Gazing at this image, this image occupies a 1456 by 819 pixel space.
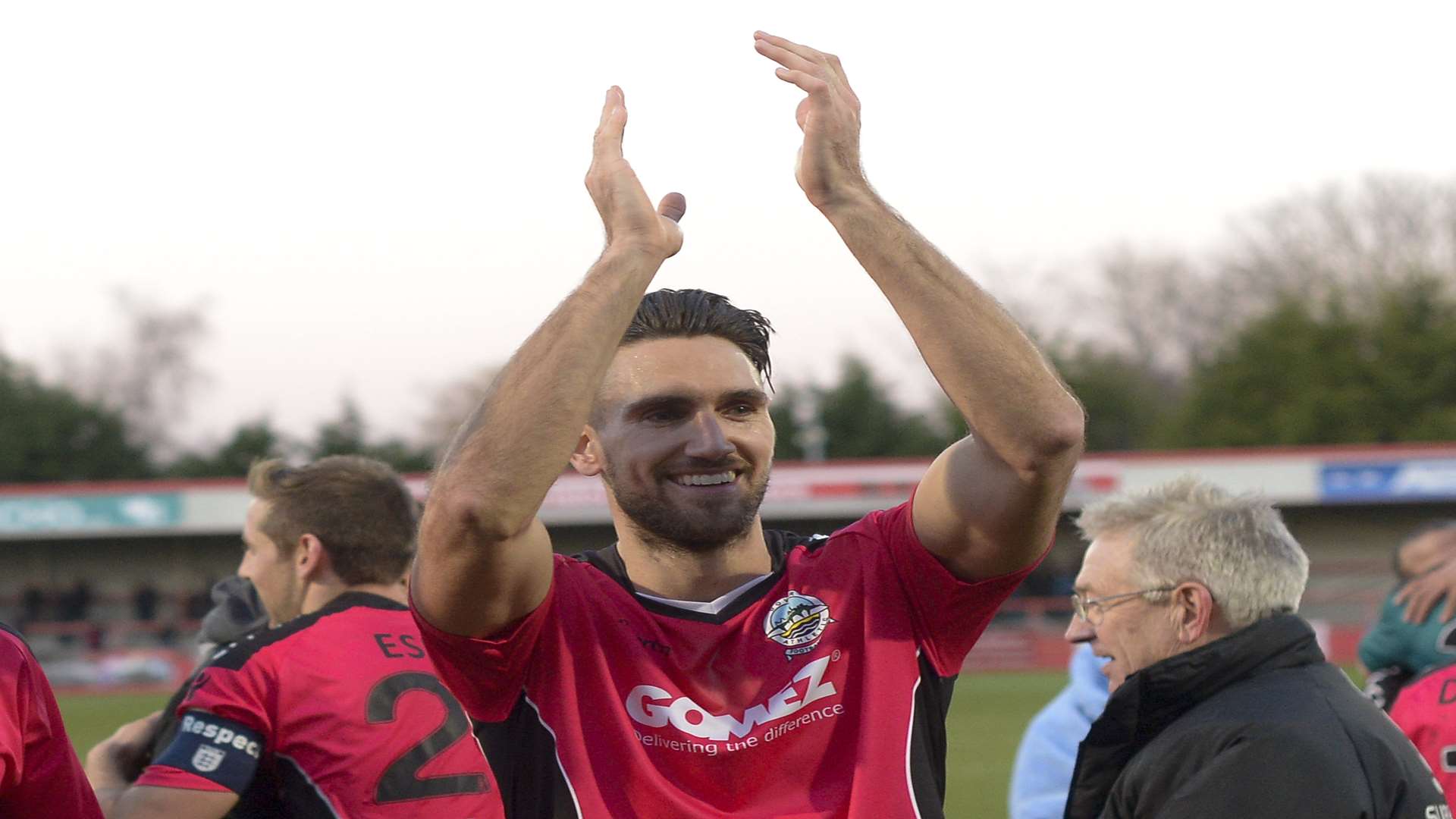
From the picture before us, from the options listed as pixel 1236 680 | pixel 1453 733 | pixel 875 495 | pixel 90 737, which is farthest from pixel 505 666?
pixel 875 495

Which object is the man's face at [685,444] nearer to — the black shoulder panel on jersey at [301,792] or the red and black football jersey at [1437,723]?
the black shoulder panel on jersey at [301,792]

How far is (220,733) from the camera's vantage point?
3.91m

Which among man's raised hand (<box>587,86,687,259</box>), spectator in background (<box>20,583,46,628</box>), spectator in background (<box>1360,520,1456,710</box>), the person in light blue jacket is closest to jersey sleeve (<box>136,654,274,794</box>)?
man's raised hand (<box>587,86,687,259</box>)

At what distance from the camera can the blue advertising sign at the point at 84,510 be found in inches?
1422

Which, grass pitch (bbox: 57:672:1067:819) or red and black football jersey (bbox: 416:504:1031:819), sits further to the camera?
grass pitch (bbox: 57:672:1067:819)

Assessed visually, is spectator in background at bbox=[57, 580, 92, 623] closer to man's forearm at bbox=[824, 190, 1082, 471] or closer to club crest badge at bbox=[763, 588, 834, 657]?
club crest badge at bbox=[763, 588, 834, 657]

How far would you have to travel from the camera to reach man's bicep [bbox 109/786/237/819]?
381cm

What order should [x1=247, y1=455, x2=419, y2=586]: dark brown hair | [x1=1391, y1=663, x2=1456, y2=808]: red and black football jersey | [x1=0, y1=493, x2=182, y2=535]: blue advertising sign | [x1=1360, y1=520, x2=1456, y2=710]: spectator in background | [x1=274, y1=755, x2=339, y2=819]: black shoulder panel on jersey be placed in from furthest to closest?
[x1=0, y1=493, x2=182, y2=535]: blue advertising sign < [x1=1360, y1=520, x2=1456, y2=710]: spectator in background < [x1=247, y1=455, x2=419, y2=586]: dark brown hair < [x1=1391, y1=663, x2=1456, y2=808]: red and black football jersey < [x1=274, y1=755, x2=339, y2=819]: black shoulder panel on jersey

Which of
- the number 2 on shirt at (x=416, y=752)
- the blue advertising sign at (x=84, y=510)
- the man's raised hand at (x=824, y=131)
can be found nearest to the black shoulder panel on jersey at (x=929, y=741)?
the man's raised hand at (x=824, y=131)

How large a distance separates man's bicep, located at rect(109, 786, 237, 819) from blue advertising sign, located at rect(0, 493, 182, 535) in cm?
3431

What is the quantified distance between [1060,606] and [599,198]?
28.2m

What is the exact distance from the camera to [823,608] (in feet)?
10.2

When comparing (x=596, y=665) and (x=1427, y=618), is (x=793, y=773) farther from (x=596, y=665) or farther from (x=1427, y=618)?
(x=1427, y=618)

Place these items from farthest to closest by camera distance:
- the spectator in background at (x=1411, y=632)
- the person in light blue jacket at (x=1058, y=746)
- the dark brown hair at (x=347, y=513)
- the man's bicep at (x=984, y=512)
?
the spectator in background at (x=1411, y=632) → the person in light blue jacket at (x=1058, y=746) → the dark brown hair at (x=347, y=513) → the man's bicep at (x=984, y=512)
